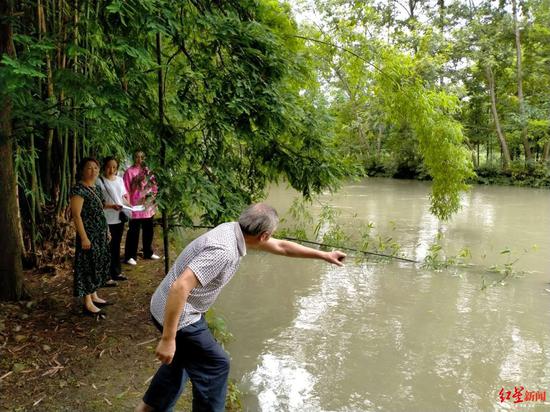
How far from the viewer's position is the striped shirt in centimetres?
174

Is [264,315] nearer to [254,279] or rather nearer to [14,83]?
[254,279]

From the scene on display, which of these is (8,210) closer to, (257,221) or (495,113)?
(257,221)

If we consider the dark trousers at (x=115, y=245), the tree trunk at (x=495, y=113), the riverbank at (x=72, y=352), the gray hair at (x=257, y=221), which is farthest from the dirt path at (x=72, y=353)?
the tree trunk at (x=495, y=113)

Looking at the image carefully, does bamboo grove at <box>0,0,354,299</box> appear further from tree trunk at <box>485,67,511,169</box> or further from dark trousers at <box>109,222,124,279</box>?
tree trunk at <box>485,67,511,169</box>

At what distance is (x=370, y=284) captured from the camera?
5.63 metres

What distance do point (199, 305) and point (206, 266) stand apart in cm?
26

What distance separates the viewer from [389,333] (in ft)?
13.5

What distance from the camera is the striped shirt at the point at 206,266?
174 cm

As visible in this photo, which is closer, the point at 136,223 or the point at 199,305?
the point at 199,305

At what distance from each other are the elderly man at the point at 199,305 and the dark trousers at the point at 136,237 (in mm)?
3068

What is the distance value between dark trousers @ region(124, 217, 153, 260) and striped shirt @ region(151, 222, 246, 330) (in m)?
3.12

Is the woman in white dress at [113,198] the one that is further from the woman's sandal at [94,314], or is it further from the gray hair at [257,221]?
the gray hair at [257,221]

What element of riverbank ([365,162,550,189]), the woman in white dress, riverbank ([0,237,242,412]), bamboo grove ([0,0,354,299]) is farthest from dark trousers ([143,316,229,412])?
riverbank ([365,162,550,189])

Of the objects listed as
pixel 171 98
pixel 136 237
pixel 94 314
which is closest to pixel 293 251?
pixel 171 98
